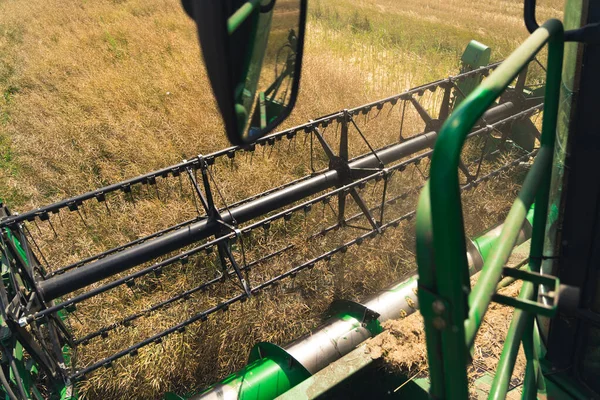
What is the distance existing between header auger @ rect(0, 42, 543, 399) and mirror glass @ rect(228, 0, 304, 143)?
1.09 m

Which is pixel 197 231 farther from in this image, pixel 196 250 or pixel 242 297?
pixel 242 297

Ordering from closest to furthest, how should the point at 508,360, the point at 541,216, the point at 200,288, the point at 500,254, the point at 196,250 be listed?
the point at 500,254 < the point at 508,360 < the point at 541,216 < the point at 196,250 < the point at 200,288

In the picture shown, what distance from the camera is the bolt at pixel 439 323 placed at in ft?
2.39

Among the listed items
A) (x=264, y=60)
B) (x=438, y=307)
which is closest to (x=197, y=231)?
(x=264, y=60)

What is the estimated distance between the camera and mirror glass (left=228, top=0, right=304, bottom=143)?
116cm

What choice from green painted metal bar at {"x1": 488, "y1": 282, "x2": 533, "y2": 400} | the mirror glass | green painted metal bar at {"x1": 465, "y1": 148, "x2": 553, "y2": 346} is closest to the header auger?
the mirror glass

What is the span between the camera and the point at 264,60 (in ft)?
4.58

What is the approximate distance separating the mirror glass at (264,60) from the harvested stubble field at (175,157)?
185 cm

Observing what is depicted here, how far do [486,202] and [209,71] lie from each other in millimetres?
4549

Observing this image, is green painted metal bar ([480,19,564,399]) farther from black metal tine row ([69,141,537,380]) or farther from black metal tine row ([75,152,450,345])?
black metal tine row ([69,141,537,380])

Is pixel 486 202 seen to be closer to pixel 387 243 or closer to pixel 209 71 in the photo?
pixel 387 243

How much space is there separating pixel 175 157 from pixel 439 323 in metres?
5.62

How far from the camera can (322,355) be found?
9.37 feet

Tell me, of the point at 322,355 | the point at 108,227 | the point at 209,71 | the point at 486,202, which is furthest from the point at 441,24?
the point at 209,71
